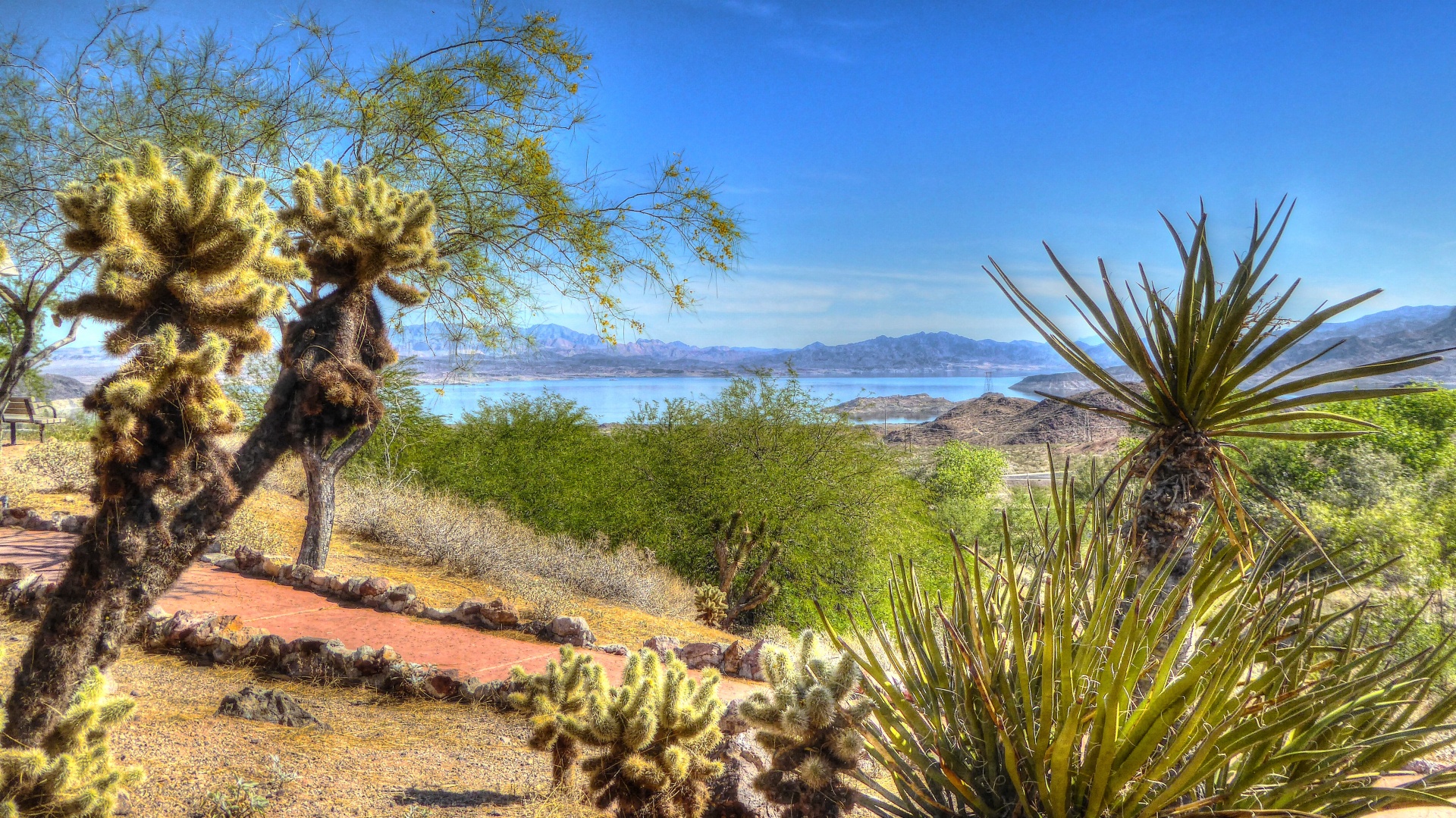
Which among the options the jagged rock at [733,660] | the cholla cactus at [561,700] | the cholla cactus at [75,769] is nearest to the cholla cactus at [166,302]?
the cholla cactus at [75,769]

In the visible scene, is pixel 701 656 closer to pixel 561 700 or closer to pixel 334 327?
pixel 561 700

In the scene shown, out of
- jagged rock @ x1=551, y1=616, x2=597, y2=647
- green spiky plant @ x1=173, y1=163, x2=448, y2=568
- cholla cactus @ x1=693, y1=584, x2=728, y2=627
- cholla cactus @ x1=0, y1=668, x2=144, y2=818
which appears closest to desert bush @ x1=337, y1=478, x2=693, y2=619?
cholla cactus @ x1=693, y1=584, x2=728, y2=627

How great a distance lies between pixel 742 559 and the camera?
646 inches

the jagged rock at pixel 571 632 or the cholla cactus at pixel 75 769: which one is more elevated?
the cholla cactus at pixel 75 769

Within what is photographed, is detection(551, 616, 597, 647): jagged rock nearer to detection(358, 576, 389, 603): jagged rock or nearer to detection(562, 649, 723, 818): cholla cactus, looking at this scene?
detection(358, 576, 389, 603): jagged rock

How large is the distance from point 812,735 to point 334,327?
116 inches

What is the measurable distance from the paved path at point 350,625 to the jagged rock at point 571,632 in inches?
7.0

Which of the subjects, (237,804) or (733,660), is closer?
(237,804)

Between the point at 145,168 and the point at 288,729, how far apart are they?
12.3 feet

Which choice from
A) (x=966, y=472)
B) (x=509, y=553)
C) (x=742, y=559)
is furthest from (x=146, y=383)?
(x=966, y=472)

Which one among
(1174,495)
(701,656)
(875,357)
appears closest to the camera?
(1174,495)

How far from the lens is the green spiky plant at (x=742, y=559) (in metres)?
16.4

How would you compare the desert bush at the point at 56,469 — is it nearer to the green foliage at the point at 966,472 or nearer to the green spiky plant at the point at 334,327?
the green spiky plant at the point at 334,327

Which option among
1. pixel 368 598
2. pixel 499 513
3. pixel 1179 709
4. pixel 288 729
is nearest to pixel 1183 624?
pixel 1179 709
